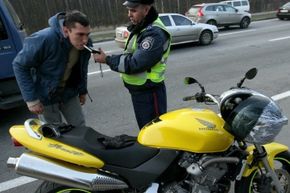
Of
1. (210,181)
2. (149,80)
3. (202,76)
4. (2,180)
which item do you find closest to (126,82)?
(149,80)

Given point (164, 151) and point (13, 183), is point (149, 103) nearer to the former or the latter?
point (164, 151)

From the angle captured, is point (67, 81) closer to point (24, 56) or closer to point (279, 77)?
point (24, 56)

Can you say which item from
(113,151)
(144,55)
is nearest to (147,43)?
(144,55)

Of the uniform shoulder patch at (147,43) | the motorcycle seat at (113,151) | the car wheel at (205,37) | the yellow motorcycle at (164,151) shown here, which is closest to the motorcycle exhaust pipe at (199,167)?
the yellow motorcycle at (164,151)

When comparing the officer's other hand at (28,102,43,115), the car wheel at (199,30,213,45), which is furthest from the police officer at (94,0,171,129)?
the car wheel at (199,30,213,45)

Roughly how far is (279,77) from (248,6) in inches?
899

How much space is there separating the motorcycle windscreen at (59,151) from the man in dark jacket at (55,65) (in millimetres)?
709

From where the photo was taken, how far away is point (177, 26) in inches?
618

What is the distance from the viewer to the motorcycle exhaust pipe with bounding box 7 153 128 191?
2.98m

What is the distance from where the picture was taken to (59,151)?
9.85ft

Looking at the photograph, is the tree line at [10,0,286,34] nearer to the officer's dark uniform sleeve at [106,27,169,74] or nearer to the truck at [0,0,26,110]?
the truck at [0,0,26,110]

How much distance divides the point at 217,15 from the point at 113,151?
19684 mm

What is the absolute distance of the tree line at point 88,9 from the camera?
22359mm

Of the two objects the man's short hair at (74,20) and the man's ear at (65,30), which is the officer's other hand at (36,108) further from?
the man's short hair at (74,20)
